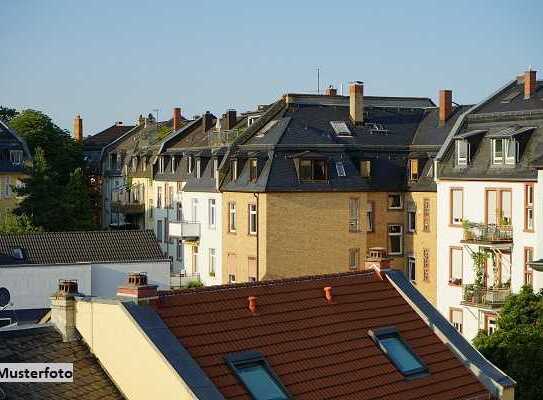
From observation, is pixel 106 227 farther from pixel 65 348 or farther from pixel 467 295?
pixel 65 348

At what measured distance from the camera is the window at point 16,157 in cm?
8203

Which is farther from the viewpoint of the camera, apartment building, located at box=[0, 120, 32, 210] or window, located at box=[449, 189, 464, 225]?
apartment building, located at box=[0, 120, 32, 210]

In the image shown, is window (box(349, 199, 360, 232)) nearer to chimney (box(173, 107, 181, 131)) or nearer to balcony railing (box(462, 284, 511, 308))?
balcony railing (box(462, 284, 511, 308))

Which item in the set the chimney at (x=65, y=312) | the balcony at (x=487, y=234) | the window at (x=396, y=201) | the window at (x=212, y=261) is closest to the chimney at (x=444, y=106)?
the window at (x=396, y=201)

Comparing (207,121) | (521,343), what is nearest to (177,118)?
(207,121)

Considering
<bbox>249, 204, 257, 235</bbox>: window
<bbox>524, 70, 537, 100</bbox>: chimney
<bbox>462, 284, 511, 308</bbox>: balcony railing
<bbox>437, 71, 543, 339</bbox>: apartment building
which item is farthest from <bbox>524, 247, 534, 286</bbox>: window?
<bbox>249, 204, 257, 235</bbox>: window

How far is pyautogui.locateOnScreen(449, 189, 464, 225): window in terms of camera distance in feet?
159

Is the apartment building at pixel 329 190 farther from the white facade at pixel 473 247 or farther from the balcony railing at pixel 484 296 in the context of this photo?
the balcony railing at pixel 484 296

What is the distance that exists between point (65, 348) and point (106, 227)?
68.8 metres

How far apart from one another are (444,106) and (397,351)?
117 ft

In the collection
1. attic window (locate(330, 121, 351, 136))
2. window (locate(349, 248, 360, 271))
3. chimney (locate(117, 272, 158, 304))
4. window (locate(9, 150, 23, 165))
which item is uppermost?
attic window (locate(330, 121, 351, 136))

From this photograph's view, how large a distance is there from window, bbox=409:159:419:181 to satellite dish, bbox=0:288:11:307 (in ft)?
73.3

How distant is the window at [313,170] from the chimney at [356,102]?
5298mm

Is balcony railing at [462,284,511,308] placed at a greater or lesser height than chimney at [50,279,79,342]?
lesser
